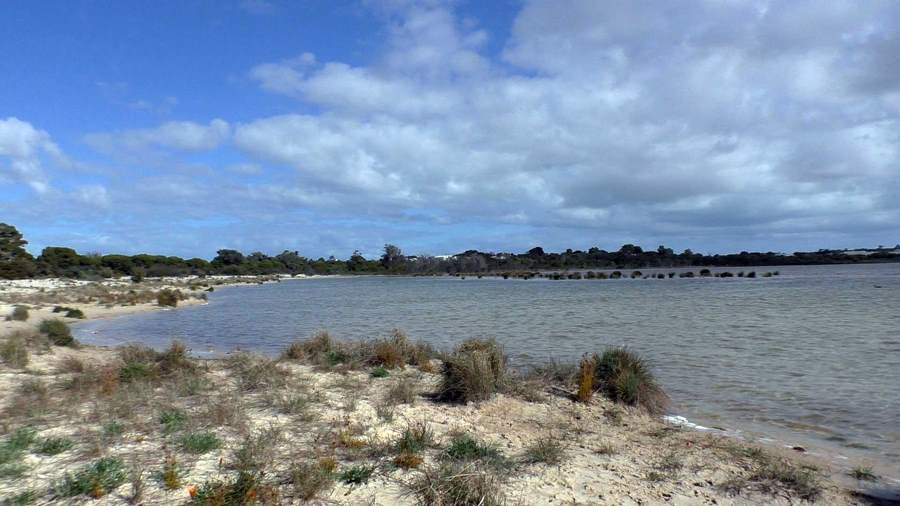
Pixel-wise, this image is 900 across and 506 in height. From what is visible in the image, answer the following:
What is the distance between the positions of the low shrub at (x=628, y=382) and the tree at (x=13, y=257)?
69.1 metres

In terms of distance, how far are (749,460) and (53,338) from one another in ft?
55.2

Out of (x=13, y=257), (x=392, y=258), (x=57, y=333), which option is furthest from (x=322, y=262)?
(x=57, y=333)

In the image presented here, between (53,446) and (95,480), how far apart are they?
152 centimetres

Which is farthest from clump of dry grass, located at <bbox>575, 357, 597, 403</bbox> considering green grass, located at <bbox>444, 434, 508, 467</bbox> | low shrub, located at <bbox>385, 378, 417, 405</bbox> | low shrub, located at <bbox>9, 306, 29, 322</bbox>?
low shrub, located at <bbox>9, 306, 29, 322</bbox>

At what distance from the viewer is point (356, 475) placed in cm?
602

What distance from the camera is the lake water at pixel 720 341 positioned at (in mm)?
9952

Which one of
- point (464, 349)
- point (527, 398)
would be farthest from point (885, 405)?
point (464, 349)

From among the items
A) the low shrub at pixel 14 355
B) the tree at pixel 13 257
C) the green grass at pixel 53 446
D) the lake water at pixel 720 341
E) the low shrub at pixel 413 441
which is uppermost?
the tree at pixel 13 257

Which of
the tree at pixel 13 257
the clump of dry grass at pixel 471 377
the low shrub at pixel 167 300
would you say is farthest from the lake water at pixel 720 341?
the tree at pixel 13 257

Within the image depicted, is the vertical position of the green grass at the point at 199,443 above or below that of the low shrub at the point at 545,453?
above

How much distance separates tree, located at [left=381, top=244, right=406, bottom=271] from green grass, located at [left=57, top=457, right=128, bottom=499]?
15795 centimetres

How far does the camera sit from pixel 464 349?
11891mm

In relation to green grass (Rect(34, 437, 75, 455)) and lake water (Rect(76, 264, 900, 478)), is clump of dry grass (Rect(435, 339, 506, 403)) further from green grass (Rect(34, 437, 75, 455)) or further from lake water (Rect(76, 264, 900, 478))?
green grass (Rect(34, 437, 75, 455))

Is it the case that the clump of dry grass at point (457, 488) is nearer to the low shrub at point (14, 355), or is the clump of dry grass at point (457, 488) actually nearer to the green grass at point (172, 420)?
the green grass at point (172, 420)
